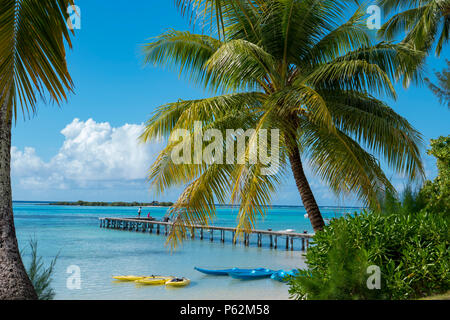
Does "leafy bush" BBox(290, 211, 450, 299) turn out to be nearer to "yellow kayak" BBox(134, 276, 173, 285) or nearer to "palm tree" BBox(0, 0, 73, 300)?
"palm tree" BBox(0, 0, 73, 300)

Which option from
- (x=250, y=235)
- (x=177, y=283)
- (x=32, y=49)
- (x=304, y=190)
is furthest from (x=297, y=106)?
(x=250, y=235)

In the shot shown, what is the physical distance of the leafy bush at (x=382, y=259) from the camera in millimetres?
4434

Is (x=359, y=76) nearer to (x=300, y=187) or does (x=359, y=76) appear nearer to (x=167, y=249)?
(x=300, y=187)

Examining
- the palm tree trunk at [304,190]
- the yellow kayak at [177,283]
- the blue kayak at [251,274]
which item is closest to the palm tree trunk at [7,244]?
the palm tree trunk at [304,190]

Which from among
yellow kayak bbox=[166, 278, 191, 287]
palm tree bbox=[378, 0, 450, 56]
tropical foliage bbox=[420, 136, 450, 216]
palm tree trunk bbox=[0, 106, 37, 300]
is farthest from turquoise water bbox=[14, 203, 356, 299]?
palm tree bbox=[378, 0, 450, 56]

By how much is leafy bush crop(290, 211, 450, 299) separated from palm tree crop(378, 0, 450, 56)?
38.6ft

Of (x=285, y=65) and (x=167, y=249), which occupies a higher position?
(x=285, y=65)

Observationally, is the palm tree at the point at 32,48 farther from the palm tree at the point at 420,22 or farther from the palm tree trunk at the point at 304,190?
the palm tree at the point at 420,22

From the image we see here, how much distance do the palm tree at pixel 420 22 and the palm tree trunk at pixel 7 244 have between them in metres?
13.5

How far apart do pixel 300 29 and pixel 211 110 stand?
8.79 feet

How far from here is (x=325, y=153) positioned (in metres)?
8.73

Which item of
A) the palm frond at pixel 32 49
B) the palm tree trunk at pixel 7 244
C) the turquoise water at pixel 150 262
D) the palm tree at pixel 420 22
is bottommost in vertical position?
the turquoise water at pixel 150 262

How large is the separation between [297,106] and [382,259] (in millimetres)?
3749
